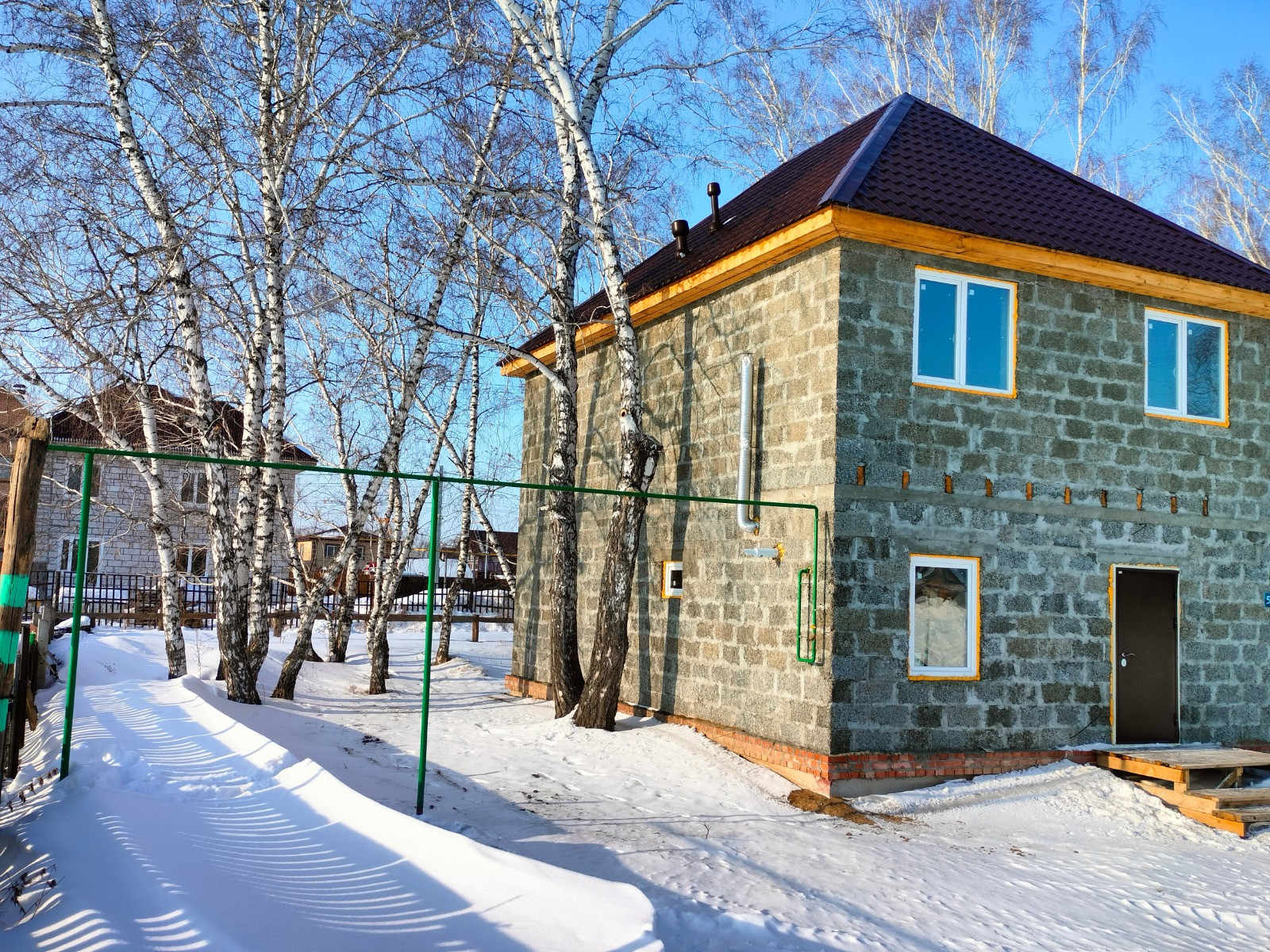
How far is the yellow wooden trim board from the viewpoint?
934 cm

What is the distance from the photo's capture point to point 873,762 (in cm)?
903

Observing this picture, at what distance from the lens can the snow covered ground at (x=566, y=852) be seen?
5.13 meters

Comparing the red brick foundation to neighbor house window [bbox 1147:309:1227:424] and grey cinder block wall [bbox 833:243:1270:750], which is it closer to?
grey cinder block wall [bbox 833:243:1270:750]

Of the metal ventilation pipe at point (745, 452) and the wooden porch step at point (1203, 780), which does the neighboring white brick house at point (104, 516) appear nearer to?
the metal ventilation pipe at point (745, 452)

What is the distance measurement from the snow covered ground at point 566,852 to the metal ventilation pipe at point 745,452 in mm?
2316

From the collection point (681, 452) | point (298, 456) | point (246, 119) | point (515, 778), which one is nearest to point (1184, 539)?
point (681, 452)

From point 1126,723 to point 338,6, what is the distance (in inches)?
457

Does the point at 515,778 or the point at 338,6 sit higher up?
the point at 338,6

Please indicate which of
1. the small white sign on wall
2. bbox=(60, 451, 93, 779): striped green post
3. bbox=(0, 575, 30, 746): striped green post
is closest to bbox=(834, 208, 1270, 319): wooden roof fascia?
the small white sign on wall

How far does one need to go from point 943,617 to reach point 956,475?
1366 mm

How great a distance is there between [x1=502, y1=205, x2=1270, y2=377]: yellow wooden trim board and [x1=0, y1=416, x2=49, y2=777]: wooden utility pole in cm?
652

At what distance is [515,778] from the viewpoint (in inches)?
360

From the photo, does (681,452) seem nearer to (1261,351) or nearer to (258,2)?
(1261,351)

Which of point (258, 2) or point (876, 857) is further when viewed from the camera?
point (258, 2)
